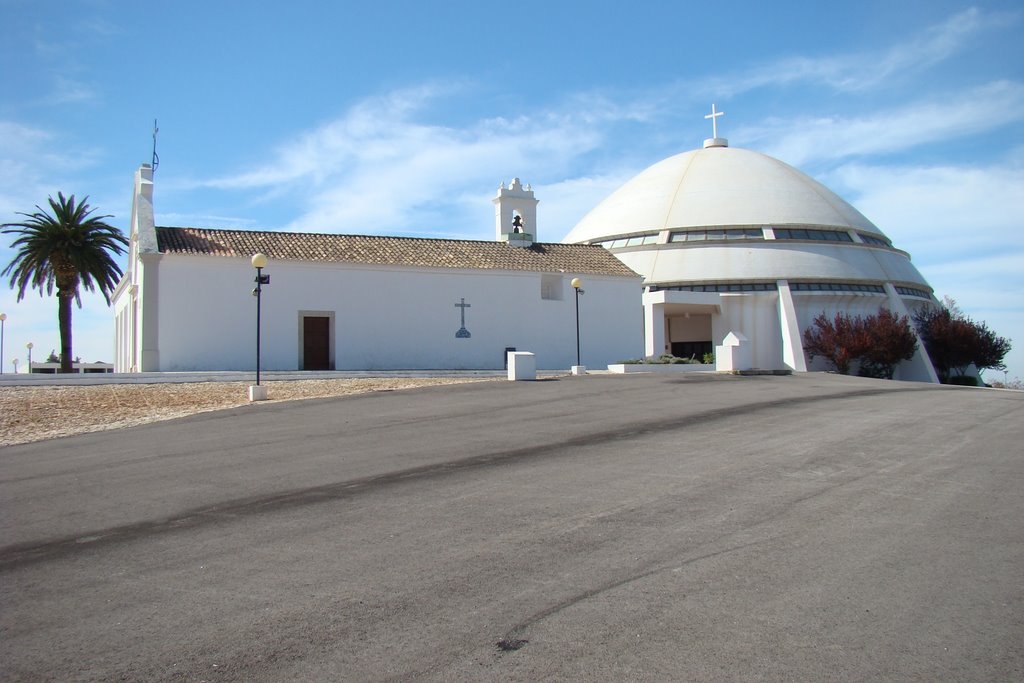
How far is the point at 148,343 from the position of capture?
26578 millimetres

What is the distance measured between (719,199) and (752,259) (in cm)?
591

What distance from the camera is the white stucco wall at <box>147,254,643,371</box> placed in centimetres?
2745

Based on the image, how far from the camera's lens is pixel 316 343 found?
30062mm

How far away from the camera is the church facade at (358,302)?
1078 inches

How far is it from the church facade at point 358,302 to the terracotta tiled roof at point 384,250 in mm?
56

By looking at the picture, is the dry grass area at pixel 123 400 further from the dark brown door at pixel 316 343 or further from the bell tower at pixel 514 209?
the bell tower at pixel 514 209

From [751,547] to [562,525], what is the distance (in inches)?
63.1

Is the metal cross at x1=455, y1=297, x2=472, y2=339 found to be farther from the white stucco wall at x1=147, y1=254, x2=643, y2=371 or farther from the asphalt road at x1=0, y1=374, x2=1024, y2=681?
the asphalt road at x1=0, y1=374, x2=1024, y2=681

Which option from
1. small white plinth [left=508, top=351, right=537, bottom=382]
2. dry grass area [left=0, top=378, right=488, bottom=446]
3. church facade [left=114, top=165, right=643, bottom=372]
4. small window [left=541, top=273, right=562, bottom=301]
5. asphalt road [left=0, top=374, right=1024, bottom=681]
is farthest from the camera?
small window [left=541, top=273, right=562, bottom=301]

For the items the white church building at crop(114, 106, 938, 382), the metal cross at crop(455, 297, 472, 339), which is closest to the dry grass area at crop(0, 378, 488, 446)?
the white church building at crop(114, 106, 938, 382)

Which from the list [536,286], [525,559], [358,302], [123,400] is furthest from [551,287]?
[525,559]

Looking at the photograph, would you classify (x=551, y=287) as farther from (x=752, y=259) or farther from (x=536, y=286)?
(x=752, y=259)

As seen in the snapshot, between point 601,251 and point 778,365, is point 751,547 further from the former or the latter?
point 778,365

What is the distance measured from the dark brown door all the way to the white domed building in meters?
15.2
